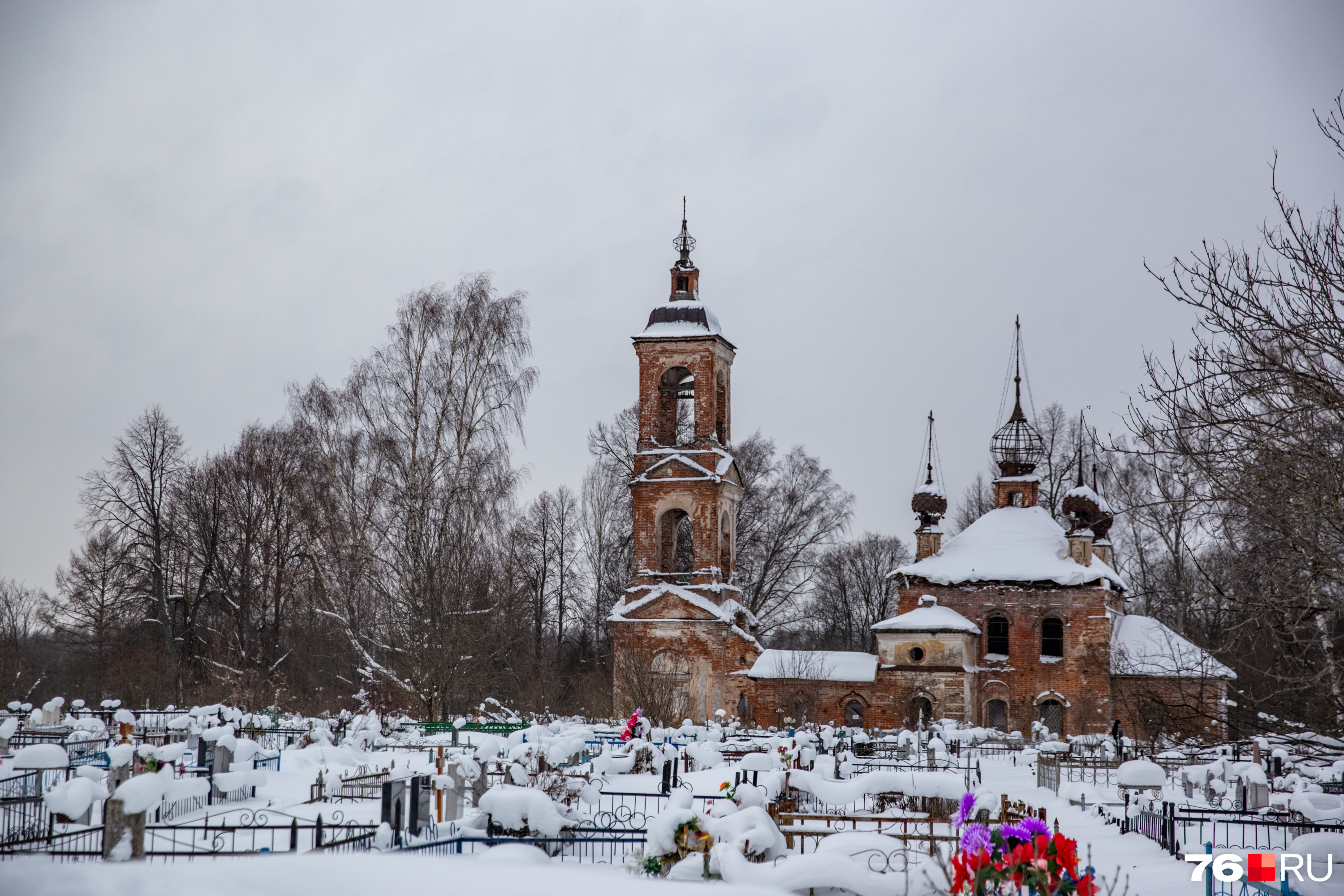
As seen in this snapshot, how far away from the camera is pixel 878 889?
713cm

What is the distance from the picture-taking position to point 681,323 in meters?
34.3

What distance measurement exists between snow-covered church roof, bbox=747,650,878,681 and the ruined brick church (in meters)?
0.05

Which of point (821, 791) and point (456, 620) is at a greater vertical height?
point (456, 620)

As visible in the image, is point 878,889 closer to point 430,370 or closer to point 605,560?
point 430,370

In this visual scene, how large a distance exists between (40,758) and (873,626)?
23935 mm

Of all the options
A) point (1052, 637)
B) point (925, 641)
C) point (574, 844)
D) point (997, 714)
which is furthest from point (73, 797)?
point (1052, 637)

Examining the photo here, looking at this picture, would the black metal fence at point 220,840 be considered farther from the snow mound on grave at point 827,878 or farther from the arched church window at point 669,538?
the arched church window at point 669,538

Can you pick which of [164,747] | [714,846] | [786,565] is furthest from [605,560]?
[714,846]

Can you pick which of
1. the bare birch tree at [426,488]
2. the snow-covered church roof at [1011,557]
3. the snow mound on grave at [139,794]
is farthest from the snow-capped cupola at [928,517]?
the snow mound on grave at [139,794]

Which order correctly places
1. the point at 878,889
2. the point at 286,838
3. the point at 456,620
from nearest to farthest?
the point at 878,889
the point at 286,838
the point at 456,620

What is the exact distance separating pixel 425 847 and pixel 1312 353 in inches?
312

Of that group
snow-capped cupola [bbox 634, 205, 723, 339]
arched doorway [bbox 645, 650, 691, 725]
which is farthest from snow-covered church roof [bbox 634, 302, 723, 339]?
arched doorway [bbox 645, 650, 691, 725]

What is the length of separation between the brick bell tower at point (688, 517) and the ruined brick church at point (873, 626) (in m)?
0.05

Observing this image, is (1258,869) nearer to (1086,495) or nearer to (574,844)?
(574,844)
